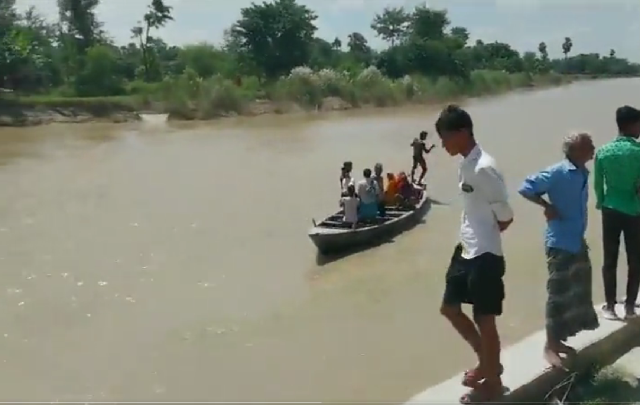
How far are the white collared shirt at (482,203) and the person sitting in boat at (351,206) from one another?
798 cm

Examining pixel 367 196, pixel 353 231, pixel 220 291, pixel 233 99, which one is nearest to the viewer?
pixel 220 291

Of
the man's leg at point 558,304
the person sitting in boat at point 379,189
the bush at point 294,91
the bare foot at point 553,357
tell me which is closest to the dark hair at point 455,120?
the man's leg at point 558,304

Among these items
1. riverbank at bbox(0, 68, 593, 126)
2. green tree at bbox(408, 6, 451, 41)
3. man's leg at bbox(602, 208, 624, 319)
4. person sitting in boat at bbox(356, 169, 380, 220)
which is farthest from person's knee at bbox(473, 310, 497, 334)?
green tree at bbox(408, 6, 451, 41)

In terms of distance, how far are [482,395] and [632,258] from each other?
6.91 ft

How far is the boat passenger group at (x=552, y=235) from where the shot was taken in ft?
13.8

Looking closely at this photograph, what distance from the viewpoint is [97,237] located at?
14680mm

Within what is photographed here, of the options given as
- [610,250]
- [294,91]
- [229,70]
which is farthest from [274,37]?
[610,250]

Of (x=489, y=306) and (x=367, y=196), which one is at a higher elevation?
(x=489, y=306)

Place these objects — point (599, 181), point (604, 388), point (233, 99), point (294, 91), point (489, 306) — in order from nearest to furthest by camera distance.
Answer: point (489, 306) < point (604, 388) < point (599, 181) < point (233, 99) < point (294, 91)

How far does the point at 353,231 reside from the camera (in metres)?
12.1

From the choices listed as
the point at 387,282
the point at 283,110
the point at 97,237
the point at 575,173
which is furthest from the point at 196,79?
the point at 575,173

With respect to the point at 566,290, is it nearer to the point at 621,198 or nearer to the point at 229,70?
the point at 621,198

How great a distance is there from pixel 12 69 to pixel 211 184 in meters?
27.8

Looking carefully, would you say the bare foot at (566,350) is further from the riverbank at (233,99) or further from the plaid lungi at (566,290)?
the riverbank at (233,99)
